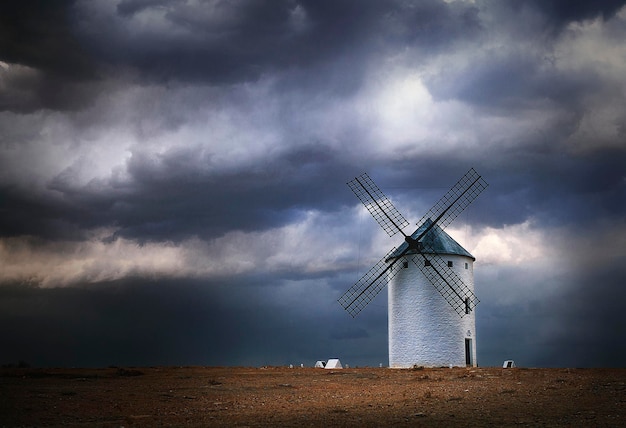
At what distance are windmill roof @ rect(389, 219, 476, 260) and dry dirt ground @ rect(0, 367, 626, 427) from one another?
9.54 meters

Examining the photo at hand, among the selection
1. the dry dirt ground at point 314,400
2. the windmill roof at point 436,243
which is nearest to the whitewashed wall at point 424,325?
the windmill roof at point 436,243

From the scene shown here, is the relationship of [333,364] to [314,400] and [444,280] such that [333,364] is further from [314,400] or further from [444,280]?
[314,400]

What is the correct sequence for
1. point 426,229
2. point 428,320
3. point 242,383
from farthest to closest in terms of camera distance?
point 426,229 < point 428,320 < point 242,383

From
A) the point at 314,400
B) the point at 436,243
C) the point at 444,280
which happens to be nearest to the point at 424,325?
the point at 444,280

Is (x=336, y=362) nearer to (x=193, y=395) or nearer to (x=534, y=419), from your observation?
(x=193, y=395)

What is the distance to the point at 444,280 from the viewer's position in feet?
115

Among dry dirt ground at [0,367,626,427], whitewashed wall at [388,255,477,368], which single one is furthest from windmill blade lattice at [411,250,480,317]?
dry dirt ground at [0,367,626,427]

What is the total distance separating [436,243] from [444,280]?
2.36 meters

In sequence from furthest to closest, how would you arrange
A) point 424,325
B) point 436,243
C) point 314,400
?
point 436,243, point 424,325, point 314,400

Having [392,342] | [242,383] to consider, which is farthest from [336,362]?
[242,383]

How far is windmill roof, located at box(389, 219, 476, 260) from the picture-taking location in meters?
36.0

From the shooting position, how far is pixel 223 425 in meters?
14.3

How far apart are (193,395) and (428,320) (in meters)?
17.6

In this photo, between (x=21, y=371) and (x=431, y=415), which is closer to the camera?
(x=431, y=415)
